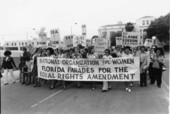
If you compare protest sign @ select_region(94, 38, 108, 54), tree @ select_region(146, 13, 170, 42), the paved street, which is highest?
tree @ select_region(146, 13, 170, 42)

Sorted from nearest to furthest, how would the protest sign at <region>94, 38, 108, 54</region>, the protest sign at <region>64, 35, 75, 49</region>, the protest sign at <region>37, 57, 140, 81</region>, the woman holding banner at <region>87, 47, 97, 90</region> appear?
the protest sign at <region>37, 57, 140, 81</region>
the woman holding banner at <region>87, 47, 97, 90</region>
the protest sign at <region>94, 38, 108, 54</region>
the protest sign at <region>64, 35, 75, 49</region>

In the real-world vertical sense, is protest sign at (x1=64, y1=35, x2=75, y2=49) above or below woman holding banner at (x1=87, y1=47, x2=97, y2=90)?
above

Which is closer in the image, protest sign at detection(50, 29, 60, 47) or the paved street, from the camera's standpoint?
the paved street

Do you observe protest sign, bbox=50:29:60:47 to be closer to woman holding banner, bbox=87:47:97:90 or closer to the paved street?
woman holding banner, bbox=87:47:97:90

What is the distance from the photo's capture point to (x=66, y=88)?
31.3ft

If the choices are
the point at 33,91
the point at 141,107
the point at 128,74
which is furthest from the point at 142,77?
the point at 33,91

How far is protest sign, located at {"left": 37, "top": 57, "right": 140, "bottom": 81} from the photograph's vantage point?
9.02 metres

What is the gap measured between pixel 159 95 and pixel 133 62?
168cm

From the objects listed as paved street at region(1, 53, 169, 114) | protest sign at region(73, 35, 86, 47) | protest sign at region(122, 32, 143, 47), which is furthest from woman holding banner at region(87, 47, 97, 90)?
protest sign at region(122, 32, 143, 47)

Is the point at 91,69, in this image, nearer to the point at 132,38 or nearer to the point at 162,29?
the point at 132,38

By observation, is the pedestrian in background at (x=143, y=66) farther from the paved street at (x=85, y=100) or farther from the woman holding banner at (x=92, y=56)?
the woman holding banner at (x=92, y=56)

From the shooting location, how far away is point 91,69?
30.5 ft

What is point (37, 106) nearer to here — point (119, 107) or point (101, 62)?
point (119, 107)

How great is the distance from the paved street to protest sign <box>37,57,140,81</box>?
0.49 metres
